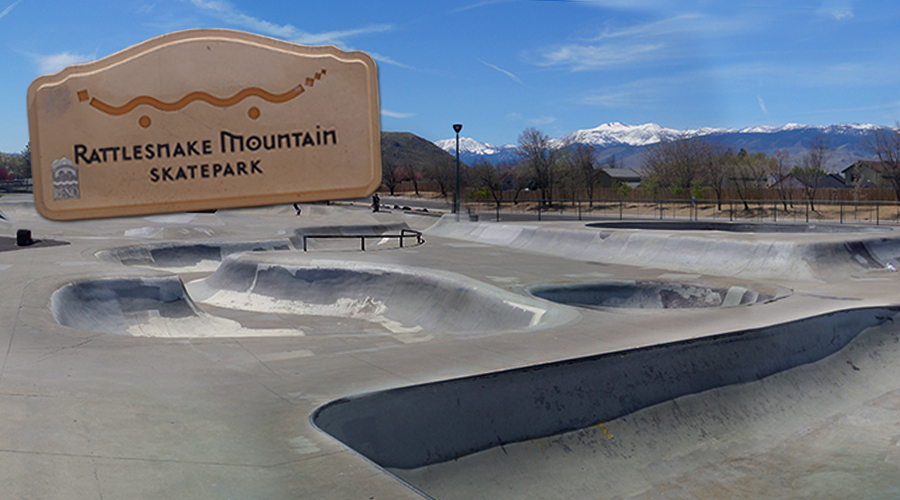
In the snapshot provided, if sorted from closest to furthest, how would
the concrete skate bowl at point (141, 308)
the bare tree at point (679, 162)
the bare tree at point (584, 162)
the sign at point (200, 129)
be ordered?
1. the sign at point (200, 129)
2. the concrete skate bowl at point (141, 308)
3. the bare tree at point (679, 162)
4. the bare tree at point (584, 162)

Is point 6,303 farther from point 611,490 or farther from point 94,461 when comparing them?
point 611,490

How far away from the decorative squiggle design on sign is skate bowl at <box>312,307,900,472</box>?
470cm

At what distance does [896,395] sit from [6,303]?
14.6 meters

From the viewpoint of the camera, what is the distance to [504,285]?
14.9 metres

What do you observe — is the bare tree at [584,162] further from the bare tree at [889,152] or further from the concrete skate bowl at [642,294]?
the concrete skate bowl at [642,294]

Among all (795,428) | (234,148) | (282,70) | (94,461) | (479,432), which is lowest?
(795,428)

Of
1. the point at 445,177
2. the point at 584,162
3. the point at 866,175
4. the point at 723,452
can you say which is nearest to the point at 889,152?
the point at 584,162

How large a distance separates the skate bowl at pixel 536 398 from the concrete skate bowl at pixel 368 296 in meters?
3.40

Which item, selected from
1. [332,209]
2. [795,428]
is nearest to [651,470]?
[795,428]

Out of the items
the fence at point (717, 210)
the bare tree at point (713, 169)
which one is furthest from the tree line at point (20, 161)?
the bare tree at point (713, 169)

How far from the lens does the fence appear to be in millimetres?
44219

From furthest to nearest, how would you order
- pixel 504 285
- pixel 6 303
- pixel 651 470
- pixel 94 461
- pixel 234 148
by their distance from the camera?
pixel 504 285, pixel 6 303, pixel 651 470, pixel 94 461, pixel 234 148

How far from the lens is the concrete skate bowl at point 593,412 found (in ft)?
19.4

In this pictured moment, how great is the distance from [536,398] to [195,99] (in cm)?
609
